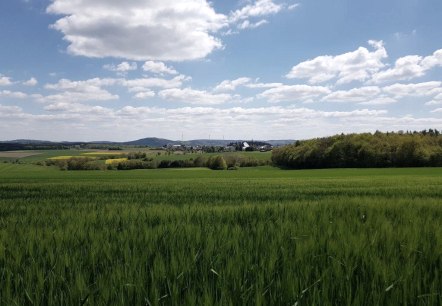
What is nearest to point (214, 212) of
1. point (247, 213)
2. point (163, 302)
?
point (247, 213)

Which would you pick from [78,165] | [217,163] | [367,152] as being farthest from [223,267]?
[78,165]

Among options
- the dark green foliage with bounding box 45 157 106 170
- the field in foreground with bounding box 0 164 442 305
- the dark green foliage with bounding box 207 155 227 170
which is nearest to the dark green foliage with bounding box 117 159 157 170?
the dark green foliage with bounding box 45 157 106 170

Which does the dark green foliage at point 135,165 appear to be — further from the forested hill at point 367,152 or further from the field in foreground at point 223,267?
the field in foreground at point 223,267

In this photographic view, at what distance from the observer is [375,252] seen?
12.8 feet

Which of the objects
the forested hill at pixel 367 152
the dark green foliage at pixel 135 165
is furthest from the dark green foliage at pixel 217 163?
the forested hill at pixel 367 152

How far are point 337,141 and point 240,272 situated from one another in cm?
10495

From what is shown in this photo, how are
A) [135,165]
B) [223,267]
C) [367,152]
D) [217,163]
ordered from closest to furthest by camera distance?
[223,267] → [367,152] → [217,163] → [135,165]

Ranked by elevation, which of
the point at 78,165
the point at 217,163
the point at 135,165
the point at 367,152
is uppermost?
the point at 367,152

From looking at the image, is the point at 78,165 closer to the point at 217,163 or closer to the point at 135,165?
the point at 135,165

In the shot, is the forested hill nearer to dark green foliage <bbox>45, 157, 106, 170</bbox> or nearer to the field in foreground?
dark green foliage <bbox>45, 157, 106, 170</bbox>

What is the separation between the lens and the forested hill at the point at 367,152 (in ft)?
301

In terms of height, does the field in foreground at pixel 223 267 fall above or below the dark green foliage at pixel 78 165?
above

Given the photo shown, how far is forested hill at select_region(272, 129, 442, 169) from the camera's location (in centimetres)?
9188

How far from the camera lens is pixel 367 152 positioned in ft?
317
